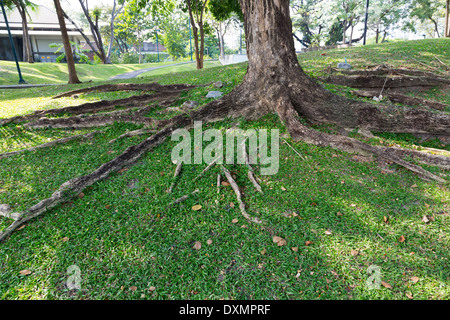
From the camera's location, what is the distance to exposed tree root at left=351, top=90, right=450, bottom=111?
20.2 ft

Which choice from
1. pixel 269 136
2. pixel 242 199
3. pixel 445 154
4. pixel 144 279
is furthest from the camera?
pixel 269 136

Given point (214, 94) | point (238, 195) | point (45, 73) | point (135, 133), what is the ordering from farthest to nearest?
point (45, 73) → point (214, 94) → point (135, 133) → point (238, 195)

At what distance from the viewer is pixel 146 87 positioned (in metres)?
7.84

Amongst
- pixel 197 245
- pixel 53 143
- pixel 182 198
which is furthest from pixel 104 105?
pixel 197 245

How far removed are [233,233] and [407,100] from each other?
5.60m

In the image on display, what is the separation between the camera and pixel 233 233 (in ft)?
11.3

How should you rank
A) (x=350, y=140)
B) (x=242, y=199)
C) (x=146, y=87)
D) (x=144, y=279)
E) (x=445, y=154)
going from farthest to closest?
(x=146, y=87) → (x=350, y=140) → (x=445, y=154) → (x=242, y=199) → (x=144, y=279)

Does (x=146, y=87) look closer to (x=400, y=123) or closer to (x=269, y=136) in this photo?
(x=269, y=136)

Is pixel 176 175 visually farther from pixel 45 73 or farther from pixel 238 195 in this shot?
pixel 45 73

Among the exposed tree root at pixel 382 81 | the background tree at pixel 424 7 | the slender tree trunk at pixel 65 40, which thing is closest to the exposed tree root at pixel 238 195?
the exposed tree root at pixel 382 81

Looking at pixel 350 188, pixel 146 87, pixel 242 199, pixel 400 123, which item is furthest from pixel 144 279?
pixel 146 87

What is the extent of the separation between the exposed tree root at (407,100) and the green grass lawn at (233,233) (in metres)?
1.78

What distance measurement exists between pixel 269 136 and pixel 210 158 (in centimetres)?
120
